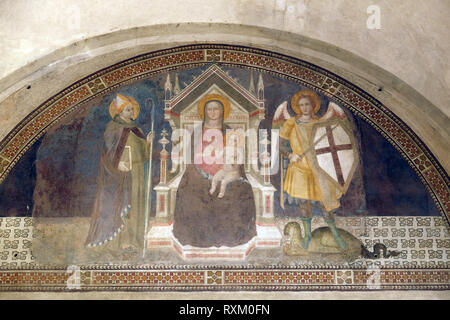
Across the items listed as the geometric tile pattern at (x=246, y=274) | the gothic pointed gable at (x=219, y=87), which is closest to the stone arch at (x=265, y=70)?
the gothic pointed gable at (x=219, y=87)

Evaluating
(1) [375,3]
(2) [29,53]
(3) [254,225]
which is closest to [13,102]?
(2) [29,53]

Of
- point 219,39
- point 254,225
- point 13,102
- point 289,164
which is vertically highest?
point 219,39

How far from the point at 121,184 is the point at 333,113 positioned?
2457 mm

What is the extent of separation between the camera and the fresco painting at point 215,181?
8047mm

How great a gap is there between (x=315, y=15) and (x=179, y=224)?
8.50 ft

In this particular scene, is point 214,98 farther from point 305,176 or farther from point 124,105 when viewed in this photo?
point 305,176

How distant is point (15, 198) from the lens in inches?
322

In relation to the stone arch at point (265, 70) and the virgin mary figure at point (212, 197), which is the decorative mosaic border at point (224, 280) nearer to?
the virgin mary figure at point (212, 197)

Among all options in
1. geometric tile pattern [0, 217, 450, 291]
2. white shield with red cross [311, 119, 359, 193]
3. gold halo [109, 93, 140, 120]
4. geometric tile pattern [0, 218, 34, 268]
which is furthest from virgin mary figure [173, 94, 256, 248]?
geometric tile pattern [0, 218, 34, 268]

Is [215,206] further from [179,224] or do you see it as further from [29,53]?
[29,53]

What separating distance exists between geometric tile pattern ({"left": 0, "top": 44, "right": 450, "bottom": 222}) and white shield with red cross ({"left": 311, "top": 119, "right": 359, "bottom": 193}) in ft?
0.90

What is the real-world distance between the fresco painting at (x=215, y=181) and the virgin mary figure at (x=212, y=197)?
0.04 feet

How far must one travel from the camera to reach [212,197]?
8.23m

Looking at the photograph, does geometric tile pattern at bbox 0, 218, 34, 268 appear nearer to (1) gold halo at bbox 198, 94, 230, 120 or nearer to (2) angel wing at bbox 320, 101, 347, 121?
(1) gold halo at bbox 198, 94, 230, 120
